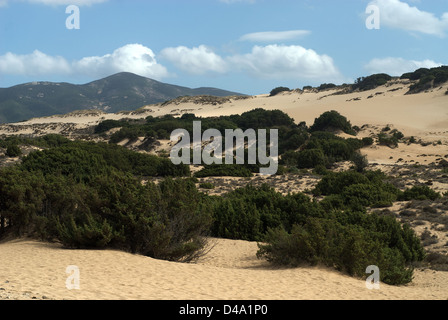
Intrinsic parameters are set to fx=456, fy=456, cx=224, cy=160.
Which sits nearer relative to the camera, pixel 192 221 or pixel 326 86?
pixel 192 221

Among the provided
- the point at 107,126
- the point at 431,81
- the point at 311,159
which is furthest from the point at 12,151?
the point at 431,81

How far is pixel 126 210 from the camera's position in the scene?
10.4 metres

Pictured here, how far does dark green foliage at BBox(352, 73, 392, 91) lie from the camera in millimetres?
73062

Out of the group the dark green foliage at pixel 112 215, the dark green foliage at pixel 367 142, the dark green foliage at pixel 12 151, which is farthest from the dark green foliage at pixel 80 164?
the dark green foliage at pixel 367 142

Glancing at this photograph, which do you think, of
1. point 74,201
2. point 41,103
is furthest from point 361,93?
point 41,103

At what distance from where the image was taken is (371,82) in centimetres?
7506

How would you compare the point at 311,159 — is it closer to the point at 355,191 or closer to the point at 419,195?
the point at 355,191

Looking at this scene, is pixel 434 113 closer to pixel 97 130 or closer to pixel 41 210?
pixel 97 130

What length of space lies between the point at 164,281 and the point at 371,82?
241 ft

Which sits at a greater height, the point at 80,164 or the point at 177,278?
the point at 80,164

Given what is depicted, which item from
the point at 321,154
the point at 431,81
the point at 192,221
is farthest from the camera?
the point at 431,81

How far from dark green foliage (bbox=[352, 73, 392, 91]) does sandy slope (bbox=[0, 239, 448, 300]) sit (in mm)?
67051

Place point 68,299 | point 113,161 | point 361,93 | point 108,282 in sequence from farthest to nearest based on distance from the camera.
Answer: point 361,93
point 113,161
point 108,282
point 68,299

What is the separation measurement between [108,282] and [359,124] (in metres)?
45.5
